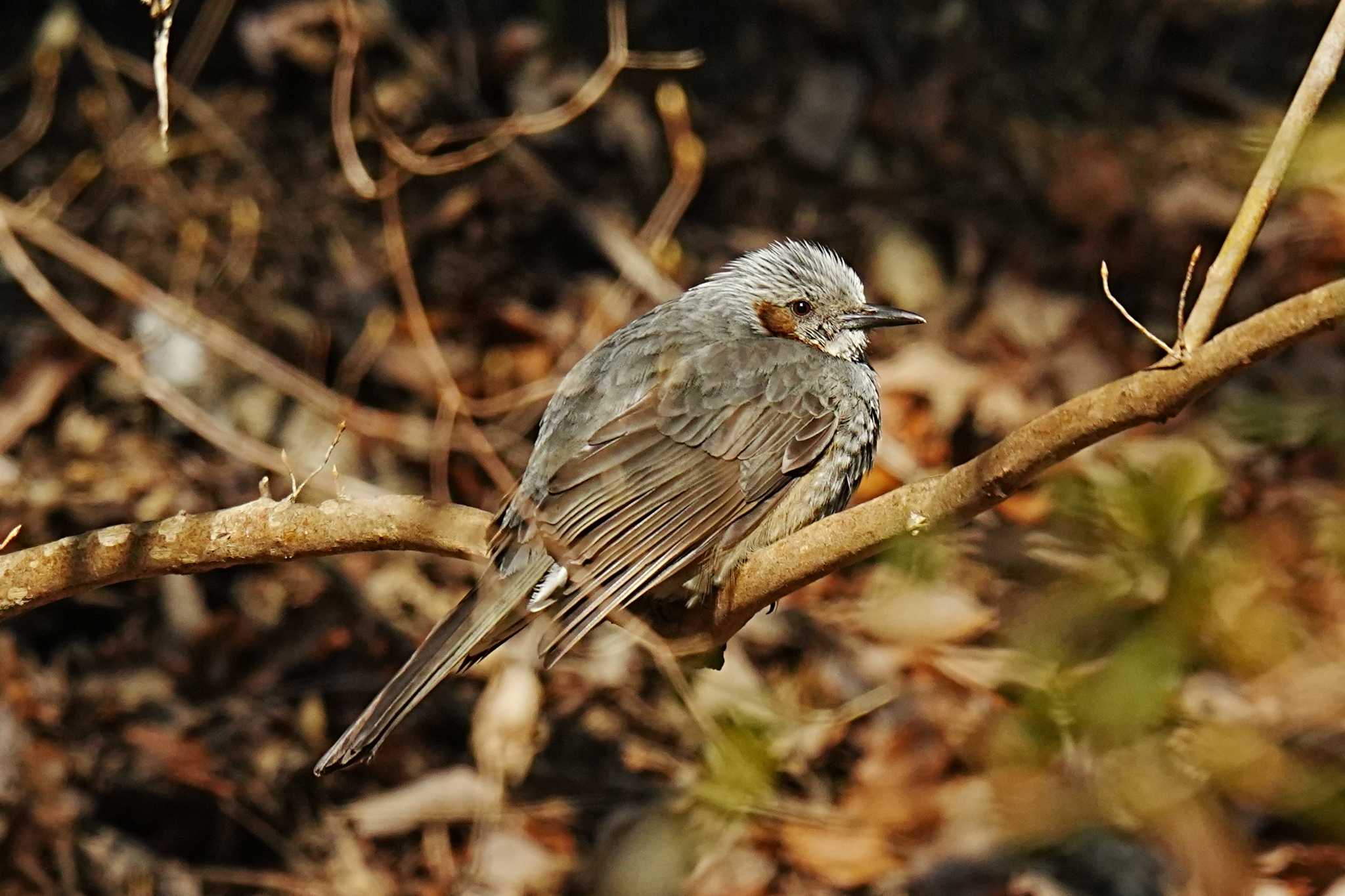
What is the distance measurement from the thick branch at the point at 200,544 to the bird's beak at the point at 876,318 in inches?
73.1

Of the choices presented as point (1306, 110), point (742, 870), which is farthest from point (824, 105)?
point (1306, 110)

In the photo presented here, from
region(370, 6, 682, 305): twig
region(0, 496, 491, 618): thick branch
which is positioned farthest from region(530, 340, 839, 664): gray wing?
region(370, 6, 682, 305): twig

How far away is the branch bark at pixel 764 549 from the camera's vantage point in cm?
336

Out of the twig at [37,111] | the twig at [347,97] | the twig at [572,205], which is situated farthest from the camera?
the twig at [37,111]

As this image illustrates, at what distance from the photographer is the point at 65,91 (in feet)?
27.9

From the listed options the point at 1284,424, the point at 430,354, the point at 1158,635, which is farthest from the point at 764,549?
the point at 430,354

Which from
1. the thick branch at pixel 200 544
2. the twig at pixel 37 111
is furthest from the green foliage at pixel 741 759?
the twig at pixel 37 111

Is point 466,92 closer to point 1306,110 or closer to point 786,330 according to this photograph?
point 786,330

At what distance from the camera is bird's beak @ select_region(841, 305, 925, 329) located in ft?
16.9

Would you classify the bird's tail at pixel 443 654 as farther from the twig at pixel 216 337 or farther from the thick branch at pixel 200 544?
the twig at pixel 216 337

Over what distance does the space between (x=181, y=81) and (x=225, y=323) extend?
1.42 m

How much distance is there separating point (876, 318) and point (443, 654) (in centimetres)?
193

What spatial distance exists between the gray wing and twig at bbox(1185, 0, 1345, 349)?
5.33 feet

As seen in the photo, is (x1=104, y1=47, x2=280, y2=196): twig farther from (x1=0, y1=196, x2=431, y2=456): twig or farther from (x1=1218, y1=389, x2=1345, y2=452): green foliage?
(x1=1218, y1=389, x2=1345, y2=452): green foliage
